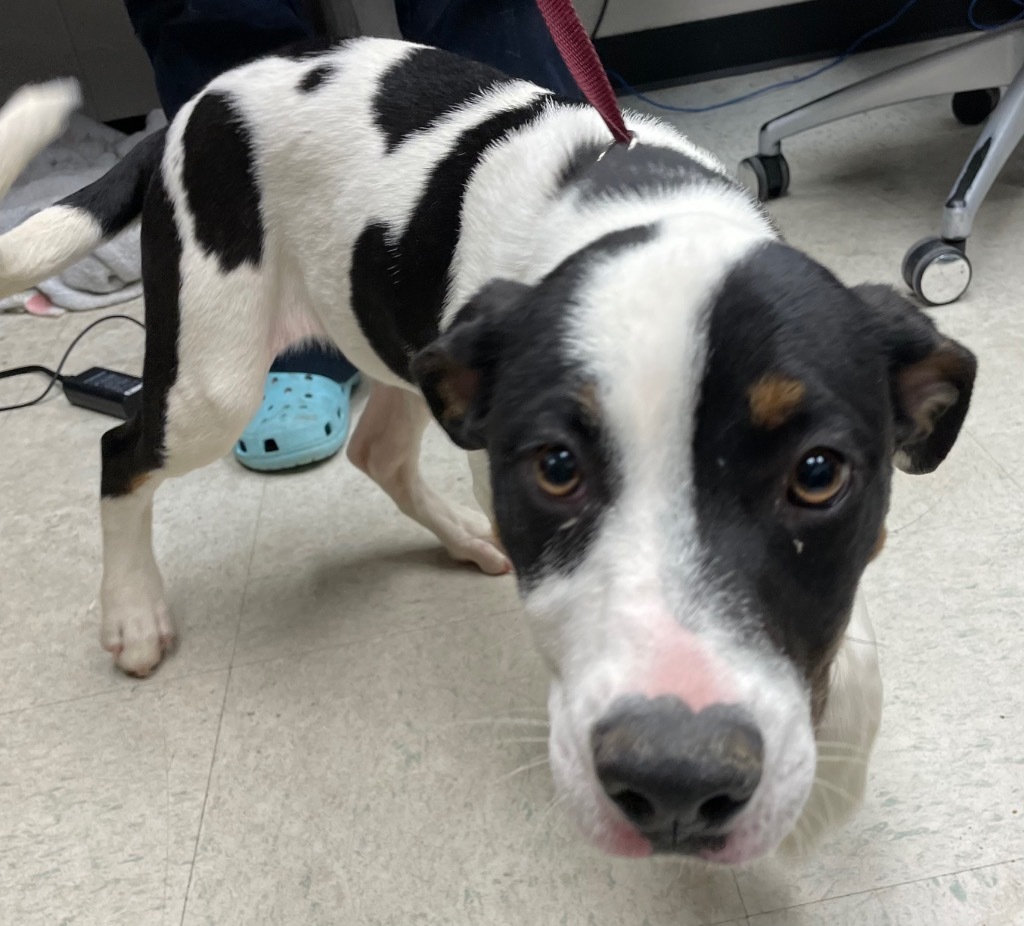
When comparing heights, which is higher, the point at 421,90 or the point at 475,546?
the point at 421,90

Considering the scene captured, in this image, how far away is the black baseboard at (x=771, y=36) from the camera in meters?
4.73

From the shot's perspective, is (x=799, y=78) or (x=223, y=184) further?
(x=799, y=78)

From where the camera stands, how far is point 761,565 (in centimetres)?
96

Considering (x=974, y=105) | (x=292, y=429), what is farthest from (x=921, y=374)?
(x=974, y=105)

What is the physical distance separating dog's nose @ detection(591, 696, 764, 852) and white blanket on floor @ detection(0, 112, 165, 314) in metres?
2.77

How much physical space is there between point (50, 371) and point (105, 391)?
40cm

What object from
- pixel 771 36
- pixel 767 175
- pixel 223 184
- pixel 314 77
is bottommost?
pixel 771 36

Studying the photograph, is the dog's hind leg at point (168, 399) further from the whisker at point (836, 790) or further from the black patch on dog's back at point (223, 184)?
the whisker at point (836, 790)

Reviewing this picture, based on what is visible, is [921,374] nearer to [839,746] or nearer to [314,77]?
[839,746]

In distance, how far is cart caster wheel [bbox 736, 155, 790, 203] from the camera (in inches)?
137

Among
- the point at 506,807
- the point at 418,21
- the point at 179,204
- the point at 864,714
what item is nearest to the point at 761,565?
the point at 864,714

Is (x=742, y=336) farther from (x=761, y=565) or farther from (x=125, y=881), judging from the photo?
(x=125, y=881)

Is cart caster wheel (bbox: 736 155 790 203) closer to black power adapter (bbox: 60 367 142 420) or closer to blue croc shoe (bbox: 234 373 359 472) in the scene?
blue croc shoe (bbox: 234 373 359 472)

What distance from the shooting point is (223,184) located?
171 centimetres
